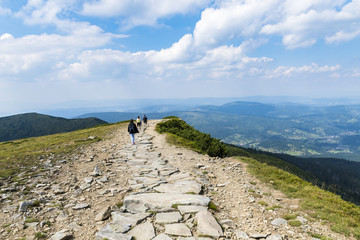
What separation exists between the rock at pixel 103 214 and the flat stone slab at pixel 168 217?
2058 mm

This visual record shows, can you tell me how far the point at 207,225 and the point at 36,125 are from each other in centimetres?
21413

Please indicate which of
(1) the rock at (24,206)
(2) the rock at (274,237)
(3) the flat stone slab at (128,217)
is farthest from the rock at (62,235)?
(2) the rock at (274,237)

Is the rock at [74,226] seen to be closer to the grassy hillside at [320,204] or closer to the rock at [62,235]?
the rock at [62,235]

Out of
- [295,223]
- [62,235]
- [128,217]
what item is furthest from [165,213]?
[295,223]

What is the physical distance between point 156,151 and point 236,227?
13.4 meters

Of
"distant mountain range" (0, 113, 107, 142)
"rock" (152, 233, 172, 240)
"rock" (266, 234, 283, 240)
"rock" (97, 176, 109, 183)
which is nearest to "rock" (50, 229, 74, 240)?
"rock" (152, 233, 172, 240)

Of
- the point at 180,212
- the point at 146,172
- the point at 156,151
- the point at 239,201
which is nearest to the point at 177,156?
the point at 156,151

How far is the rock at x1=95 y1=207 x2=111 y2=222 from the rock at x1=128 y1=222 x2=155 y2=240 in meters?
1.61

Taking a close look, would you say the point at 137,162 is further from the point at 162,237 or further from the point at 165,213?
the point at 162,237

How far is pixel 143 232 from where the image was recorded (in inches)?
238

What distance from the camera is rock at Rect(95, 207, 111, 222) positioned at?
7.01 meters

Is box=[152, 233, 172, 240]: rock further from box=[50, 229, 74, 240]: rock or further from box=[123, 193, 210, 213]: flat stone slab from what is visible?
box=[50, 229, 74, 240]: rock

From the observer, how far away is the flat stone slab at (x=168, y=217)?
665 cm

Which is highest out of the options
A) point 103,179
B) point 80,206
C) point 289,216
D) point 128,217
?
point 128,217
